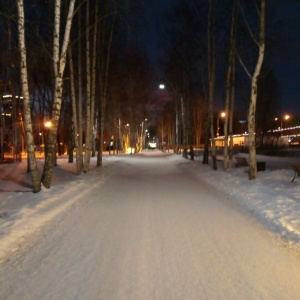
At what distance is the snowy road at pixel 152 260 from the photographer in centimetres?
474

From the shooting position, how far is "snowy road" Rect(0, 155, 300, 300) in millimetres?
4742

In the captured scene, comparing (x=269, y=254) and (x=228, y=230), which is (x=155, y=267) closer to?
(x=269, y=254)

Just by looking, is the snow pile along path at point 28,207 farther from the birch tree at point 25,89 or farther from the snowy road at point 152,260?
the birch tree at point 25,89

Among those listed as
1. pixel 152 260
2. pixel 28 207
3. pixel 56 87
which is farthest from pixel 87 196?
pixel 152 260

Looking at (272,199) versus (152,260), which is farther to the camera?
(272,199)

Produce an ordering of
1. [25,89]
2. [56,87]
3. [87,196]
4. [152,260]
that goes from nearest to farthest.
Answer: [152,260] → [25,89] → [87,196] → [56,87]

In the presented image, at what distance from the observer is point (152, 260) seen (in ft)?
19.4

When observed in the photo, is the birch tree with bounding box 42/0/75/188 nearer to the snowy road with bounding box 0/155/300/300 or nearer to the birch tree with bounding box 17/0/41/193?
the birch tree with bounding box 17/0/41/193

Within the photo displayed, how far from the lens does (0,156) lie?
31.4 meters

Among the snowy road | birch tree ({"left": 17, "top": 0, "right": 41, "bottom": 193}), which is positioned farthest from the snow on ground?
birch tree ({"left": 17, "top": 0, "right": 41, "bottom": 193})

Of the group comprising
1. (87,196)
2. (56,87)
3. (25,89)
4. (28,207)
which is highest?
(56,87)

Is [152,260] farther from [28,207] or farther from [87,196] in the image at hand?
[87,196]

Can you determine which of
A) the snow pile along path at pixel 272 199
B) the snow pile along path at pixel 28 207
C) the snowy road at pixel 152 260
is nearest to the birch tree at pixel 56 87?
the snow pile along path at pixel 28 207

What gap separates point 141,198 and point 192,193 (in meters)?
2.13
